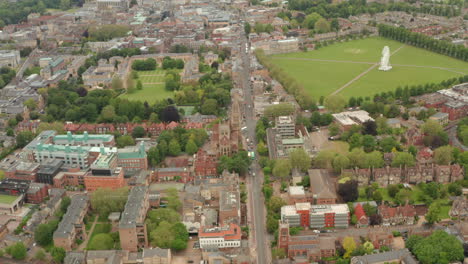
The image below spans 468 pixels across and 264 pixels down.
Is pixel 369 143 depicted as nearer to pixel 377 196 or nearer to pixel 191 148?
pixel 377 196

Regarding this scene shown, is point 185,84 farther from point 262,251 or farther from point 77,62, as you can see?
point 262,251

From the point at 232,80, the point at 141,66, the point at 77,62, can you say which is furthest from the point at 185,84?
the point at 77,62

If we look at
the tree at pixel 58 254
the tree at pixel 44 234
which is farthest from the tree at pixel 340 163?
the tree at pixel 44 234

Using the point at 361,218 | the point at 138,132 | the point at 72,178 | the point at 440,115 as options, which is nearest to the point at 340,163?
the point at 361,218

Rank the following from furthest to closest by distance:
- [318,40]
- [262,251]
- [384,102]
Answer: [318,40]
[384,102]
[262,251]

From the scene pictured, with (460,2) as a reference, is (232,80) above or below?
below

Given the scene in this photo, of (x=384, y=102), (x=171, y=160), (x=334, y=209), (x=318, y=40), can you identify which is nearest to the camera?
(x=334, y=209)
